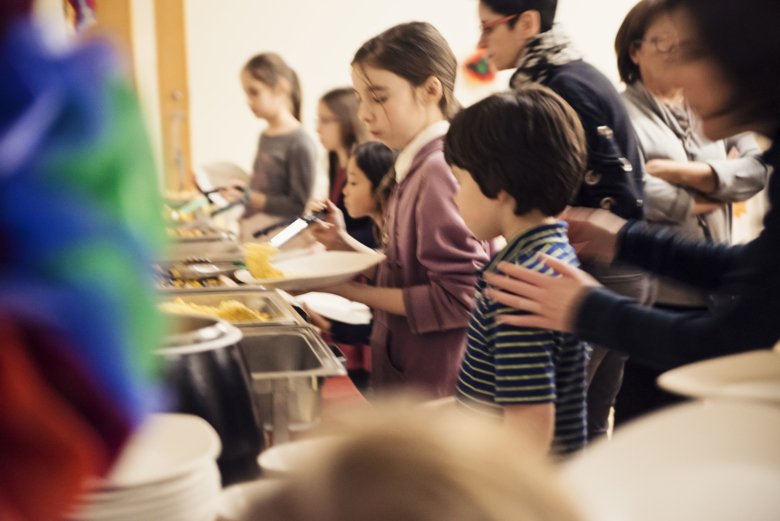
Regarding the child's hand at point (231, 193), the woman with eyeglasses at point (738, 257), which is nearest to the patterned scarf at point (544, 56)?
the woman with eyeglasses at point (738, 257)

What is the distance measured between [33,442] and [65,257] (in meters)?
0.05

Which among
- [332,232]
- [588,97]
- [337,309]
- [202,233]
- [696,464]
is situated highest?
[588,97]

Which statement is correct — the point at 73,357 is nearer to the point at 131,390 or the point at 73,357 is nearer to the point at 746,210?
the point at 131,390

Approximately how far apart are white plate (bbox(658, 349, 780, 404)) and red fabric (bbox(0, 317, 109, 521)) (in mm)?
403

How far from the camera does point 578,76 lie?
61.3 inches

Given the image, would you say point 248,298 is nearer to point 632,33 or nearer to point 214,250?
point 214,250

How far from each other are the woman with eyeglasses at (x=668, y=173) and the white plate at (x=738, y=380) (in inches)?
52.3

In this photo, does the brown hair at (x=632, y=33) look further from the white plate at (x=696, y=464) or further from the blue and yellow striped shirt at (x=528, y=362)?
the white plate at (x=696, y=464)

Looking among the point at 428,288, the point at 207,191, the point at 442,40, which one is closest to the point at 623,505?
the point at 428,288

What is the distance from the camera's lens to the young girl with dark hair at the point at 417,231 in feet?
4.95

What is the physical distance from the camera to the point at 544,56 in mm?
1605

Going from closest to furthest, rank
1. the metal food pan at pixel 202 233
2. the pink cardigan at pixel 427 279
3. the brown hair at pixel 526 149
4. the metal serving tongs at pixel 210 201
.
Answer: the brown hair at pixel 526 149 < the pink cardigan at pixel 427 279 < the metal food pan at pixel 202 233 < the metal serving tongs at pixel 210 201

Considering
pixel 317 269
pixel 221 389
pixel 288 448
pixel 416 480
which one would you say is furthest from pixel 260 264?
pixel 416 480

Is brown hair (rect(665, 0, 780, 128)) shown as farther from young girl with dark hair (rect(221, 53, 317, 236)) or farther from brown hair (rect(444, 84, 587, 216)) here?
young girl with dark hair (rect(221, 53, 317, 236))
